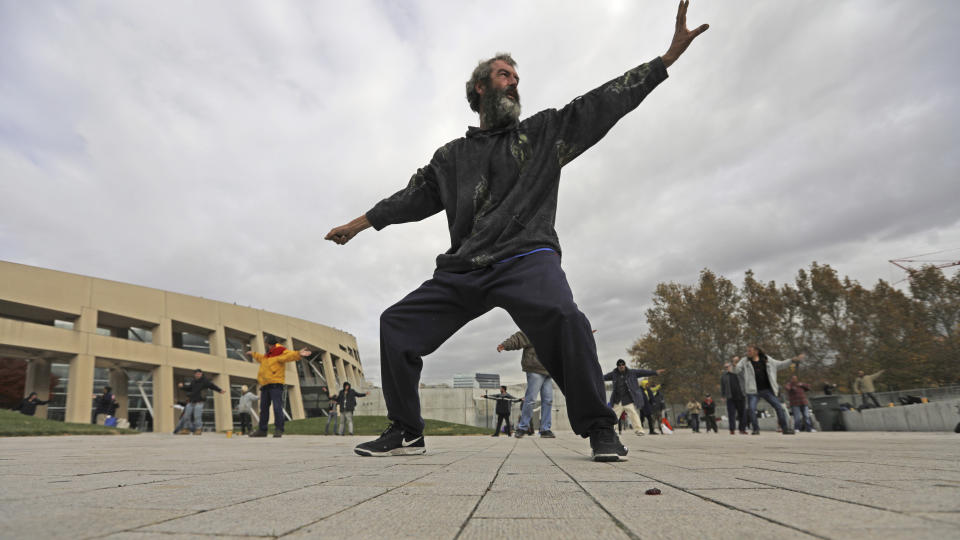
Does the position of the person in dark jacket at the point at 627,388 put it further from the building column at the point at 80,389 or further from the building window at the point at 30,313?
the building window at the point at 30,313

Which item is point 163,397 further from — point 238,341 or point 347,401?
point 347,401

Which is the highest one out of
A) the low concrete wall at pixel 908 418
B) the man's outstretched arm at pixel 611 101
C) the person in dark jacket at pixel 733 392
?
the man's outstretched arm at pixel 611 101

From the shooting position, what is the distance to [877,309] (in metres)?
29.5

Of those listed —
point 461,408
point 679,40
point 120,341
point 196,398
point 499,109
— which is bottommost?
point 461,408

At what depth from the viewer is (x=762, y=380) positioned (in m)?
11.5

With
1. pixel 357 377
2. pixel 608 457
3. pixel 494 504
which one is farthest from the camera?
pixel 357 377

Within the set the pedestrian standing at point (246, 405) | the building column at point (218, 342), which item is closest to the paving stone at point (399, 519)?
the pedestrian standing at point (246, 405)

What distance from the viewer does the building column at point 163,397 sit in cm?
2866

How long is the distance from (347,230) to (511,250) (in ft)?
4.72

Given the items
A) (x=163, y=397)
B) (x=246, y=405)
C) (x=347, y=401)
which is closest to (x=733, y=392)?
(x=347, y=401)

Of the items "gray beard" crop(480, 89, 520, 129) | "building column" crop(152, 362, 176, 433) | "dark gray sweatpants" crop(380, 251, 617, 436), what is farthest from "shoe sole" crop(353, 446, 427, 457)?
"building column" crop(152, 362, 176, 433)

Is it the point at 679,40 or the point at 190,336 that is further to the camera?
the point at 190,336

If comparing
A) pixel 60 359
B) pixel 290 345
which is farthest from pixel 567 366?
pixel 290 345

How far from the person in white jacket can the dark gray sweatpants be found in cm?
996
